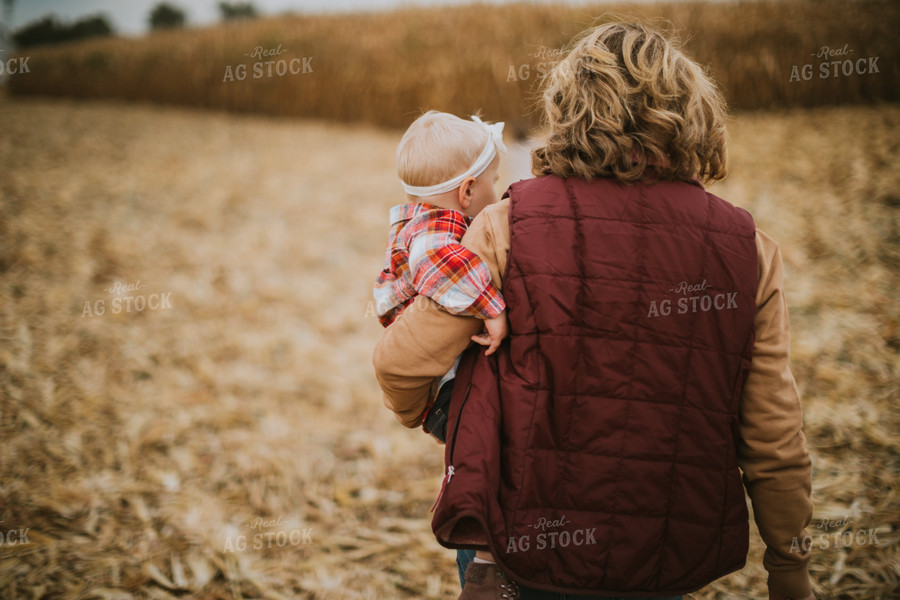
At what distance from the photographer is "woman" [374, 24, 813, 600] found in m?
1.18

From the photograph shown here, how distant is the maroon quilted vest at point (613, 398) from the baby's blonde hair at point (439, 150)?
0.26m

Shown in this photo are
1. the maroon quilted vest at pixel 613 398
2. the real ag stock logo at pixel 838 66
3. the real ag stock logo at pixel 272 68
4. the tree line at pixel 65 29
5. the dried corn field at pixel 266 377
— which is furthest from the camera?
the tree line at pixel 65 29

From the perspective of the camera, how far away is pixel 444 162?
1.40 meters

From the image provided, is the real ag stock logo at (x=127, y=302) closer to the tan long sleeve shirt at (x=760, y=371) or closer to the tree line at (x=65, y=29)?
the tan long sleeve shirt at (x=760, y=371)

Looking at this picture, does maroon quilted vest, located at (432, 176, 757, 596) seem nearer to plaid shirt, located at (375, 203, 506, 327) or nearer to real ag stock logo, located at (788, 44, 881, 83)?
plaid shirt, located at (375, 203, 506, 327)

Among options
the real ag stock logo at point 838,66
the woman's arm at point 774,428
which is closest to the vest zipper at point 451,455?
the woman's arm at point 774,428

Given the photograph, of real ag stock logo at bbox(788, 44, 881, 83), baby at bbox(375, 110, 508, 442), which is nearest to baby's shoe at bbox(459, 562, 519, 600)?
baby at bbox(375, 110, 508, 442)

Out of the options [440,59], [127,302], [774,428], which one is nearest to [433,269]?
[774,428]

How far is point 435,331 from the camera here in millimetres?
1260

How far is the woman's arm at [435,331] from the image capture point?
1.26 metres

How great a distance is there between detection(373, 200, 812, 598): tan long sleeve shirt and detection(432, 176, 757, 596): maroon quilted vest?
52 millimetres

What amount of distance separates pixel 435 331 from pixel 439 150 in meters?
0.47

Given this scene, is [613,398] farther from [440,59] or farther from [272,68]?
[272,68]

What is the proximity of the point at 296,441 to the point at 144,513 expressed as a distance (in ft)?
3.11
